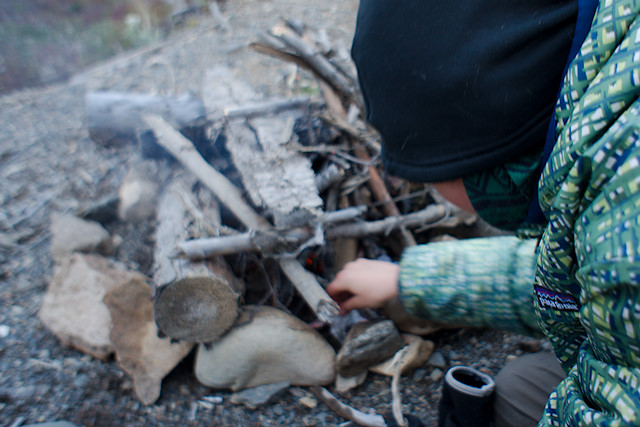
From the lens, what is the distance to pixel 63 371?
6.68 ft

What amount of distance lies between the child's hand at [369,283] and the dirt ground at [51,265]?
527 mm

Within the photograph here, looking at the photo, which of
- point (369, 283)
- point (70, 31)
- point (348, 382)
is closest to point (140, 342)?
point (348, 382)

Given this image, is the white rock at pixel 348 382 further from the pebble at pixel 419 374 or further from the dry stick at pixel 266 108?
the dry stick at pixel 266 108

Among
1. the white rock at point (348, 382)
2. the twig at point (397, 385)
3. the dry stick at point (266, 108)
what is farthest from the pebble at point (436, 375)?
the dry stick at point (266, 108)

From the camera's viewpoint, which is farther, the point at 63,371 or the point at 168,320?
the point at 63,371

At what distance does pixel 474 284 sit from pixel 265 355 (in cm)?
95

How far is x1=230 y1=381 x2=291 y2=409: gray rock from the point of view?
1.89m

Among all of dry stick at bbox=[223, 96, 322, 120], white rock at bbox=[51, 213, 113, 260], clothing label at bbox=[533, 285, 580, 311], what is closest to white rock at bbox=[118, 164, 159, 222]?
white rock at bbox=[51, 213, 113, 260]

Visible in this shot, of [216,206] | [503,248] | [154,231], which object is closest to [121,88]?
A: [154,231]

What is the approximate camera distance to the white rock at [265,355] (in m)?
1.89

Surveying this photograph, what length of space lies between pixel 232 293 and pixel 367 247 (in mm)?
882

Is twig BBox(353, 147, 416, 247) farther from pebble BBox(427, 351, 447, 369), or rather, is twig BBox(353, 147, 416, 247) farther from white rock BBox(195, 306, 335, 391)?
white rock BBox(195, 306, 335, 391)

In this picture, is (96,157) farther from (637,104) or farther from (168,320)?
(637,104)

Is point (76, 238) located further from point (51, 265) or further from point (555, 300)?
point (555, 300)
